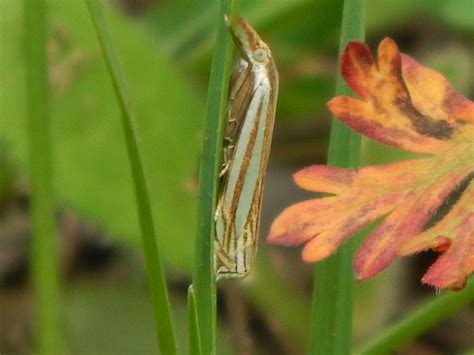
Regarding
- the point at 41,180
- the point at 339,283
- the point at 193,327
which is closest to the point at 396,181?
the point at 339,283

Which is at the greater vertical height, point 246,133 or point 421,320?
point 246,133

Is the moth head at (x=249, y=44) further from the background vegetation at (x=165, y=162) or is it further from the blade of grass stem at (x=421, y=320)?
the background vegetation at (x=165, y=162)

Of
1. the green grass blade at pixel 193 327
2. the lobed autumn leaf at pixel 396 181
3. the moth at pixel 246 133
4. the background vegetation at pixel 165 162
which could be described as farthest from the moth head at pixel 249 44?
the background vegetation at pixel 165 162

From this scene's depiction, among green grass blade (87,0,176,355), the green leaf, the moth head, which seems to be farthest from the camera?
the green leaf

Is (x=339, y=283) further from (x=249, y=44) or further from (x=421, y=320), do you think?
(x=249, y=44)

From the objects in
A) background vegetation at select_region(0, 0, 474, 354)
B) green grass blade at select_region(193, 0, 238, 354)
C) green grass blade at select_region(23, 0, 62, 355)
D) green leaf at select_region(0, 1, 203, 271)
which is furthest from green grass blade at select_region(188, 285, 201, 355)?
green leaf at select_region(0, 1, 203, 271)

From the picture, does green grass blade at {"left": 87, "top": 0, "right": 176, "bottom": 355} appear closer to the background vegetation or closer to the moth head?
the moth head

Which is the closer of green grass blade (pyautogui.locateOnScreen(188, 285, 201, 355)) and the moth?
green grass blade (pyautogui.locateOnScreen(188, 285, 201, 355))
